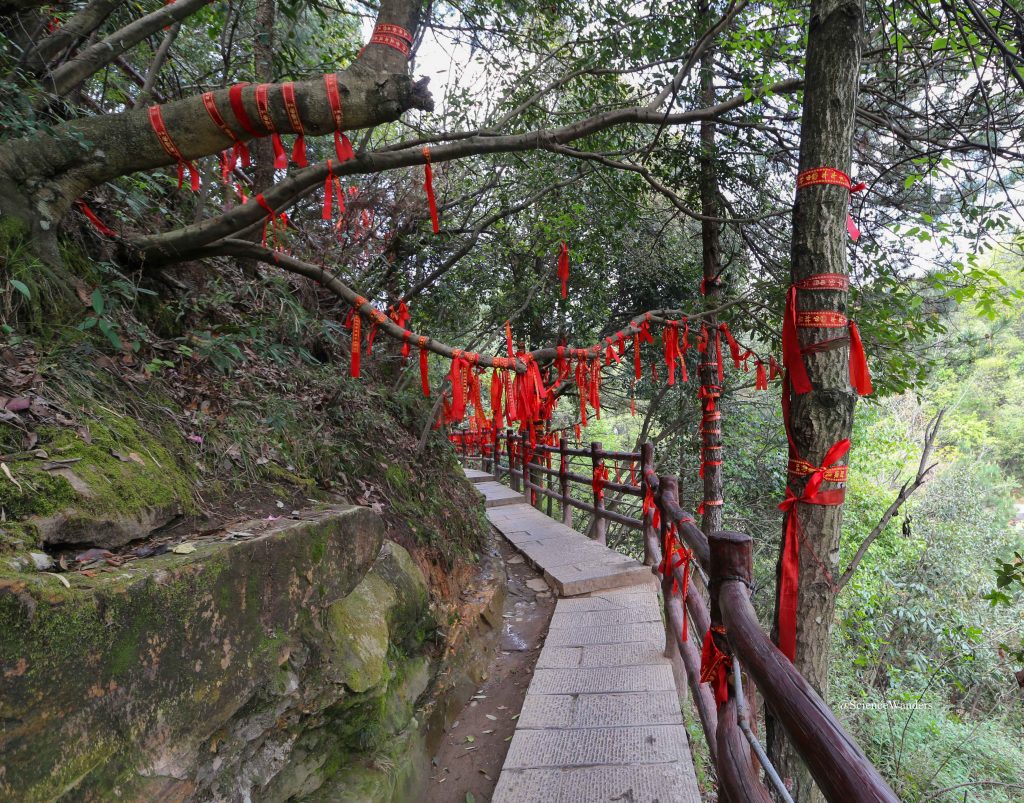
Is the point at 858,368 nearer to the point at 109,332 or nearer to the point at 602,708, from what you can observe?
the point at 602,708

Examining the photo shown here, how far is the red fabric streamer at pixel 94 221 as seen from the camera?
3.11m

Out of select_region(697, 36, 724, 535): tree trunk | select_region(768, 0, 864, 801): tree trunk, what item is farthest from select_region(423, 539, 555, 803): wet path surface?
select_region(697, 36, 724, 535): tree trunk

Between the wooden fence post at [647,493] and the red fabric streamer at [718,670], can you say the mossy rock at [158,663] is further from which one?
the wooden fence post at [647,493]

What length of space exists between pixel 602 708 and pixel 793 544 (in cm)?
150

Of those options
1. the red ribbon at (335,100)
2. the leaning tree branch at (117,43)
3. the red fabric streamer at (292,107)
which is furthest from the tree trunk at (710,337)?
the leaning tree branch at (117,43)

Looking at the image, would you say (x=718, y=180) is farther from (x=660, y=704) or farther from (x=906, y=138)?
(x=660, y=704)

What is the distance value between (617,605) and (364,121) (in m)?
3.86

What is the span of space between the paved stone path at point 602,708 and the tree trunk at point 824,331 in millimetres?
618

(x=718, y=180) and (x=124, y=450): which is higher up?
(x=718, y=180)

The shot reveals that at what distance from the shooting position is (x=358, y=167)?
2.84 meters

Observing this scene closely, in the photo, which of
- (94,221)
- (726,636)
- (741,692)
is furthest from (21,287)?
(741,692)

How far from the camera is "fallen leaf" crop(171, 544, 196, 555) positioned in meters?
1.87

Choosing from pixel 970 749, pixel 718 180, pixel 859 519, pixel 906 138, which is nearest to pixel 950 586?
pixel 859 519

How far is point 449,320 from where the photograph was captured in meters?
7.56
